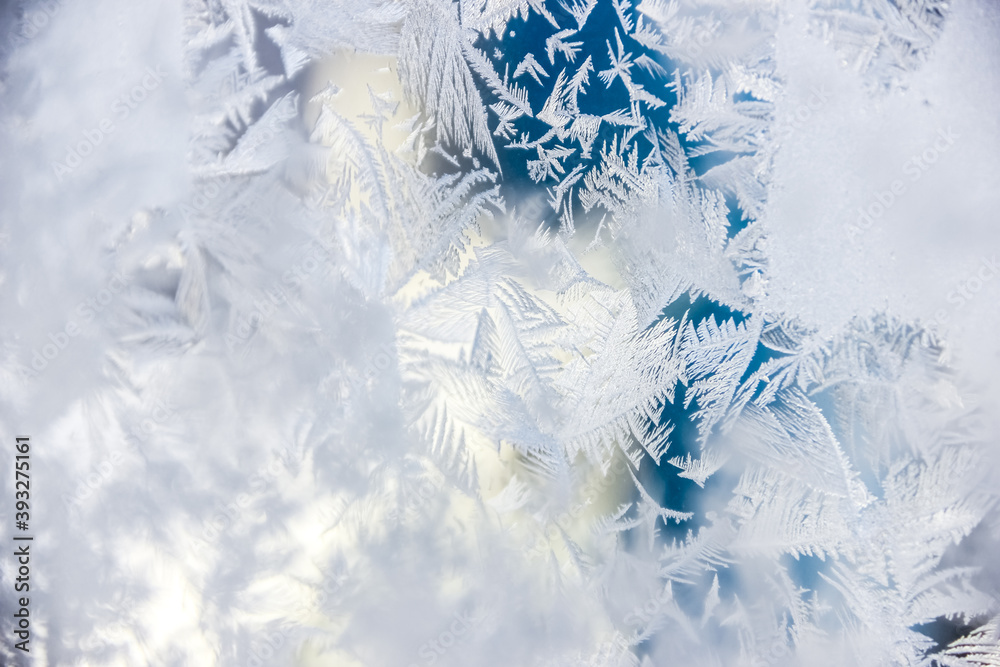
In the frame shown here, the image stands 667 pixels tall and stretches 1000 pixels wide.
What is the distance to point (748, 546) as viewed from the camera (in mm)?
303

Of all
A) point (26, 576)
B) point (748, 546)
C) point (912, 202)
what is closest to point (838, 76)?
point (912, 202)

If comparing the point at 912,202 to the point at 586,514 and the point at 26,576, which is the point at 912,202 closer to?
the point at 586,514

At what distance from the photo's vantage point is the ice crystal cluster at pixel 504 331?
11.2 inches

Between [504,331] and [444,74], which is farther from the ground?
[444,74]

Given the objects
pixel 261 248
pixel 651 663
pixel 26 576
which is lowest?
pixel 651 663

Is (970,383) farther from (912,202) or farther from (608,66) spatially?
(608,66)

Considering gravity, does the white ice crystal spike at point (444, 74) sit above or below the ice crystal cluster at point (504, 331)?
above

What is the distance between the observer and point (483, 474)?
289 mm

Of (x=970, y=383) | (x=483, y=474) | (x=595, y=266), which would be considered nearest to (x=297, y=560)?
(x=483, y=474)

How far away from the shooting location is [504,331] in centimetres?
29

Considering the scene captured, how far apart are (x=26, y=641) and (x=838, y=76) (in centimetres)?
49

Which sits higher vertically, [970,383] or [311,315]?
[311,315]

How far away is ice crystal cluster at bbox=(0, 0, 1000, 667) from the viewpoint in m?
0.28

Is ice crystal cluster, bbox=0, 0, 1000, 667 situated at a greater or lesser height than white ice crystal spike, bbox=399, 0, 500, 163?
lesser
